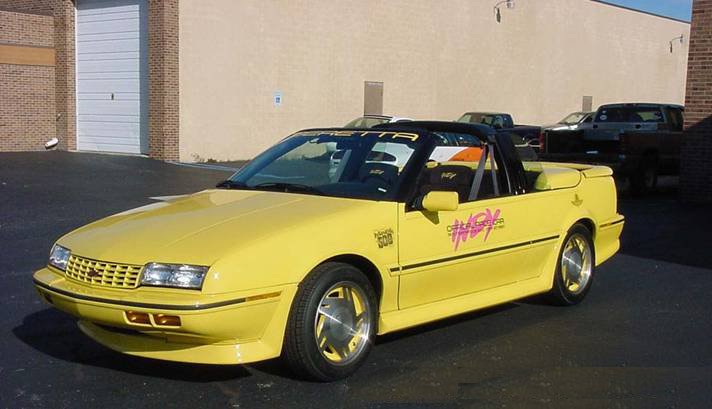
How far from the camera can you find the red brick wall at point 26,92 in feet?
76.3

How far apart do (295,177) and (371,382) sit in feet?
5.54

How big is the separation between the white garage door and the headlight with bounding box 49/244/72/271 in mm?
17976

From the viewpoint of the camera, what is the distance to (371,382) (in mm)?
5125

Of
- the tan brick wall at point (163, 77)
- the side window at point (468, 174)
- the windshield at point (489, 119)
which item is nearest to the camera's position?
the side window at point (468, 174)

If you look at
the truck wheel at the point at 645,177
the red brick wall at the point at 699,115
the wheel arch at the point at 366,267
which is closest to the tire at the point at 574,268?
the wheel arch at the point at 366,267

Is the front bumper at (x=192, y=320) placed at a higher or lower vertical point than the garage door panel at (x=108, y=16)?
lower

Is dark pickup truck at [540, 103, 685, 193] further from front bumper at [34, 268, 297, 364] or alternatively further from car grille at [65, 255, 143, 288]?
car grille at [65, 255, 143, 288]

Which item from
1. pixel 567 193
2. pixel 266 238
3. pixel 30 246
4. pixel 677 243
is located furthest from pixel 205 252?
pixel 677 243

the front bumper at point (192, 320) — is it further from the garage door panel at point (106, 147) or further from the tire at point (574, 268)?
the garage door panel at point (106, 147)

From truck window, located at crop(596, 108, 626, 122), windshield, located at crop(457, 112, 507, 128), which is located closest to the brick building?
windshield, located at crop(457, 112, 507, 128)

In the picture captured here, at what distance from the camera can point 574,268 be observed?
7.22m

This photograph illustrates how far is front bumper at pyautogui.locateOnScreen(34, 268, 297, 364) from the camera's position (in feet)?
14.7

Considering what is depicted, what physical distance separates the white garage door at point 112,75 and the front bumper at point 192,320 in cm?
1857

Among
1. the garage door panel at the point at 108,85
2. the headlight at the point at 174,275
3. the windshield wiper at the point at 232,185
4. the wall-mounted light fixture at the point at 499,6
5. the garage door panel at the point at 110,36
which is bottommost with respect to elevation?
the headlight at the point at 174,275
